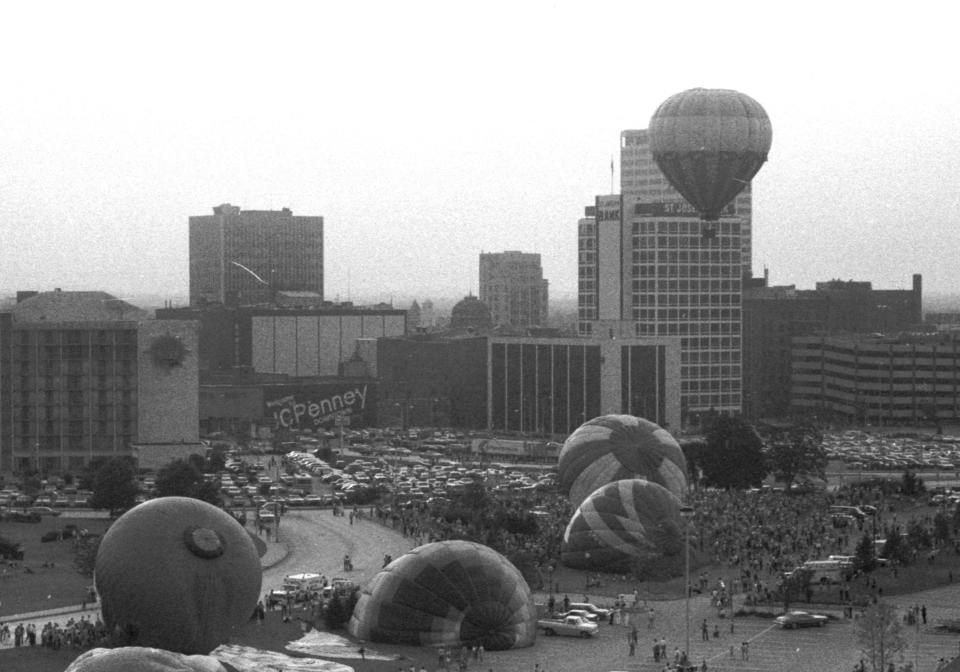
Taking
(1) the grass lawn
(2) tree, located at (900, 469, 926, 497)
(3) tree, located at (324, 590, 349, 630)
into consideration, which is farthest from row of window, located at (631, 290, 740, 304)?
(3) tree, located at (324, 590, 349, 630)

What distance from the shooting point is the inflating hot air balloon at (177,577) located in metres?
28.8

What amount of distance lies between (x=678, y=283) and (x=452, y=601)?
61211 millimetres

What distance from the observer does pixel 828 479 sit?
62281 millimetres

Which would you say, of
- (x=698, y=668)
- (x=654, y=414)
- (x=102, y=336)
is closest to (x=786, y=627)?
(x=698, y=668)

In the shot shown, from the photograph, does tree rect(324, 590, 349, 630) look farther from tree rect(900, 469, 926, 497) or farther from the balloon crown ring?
tree rect(900, 469, 926, 497)

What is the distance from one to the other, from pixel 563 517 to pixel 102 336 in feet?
72.3

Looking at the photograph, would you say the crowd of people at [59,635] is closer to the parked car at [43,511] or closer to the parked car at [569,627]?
the parked car at [569,627]

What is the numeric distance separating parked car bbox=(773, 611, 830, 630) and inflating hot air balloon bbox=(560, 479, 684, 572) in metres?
6.00

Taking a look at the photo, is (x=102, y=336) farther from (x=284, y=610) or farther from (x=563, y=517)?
(x=284, y=610)

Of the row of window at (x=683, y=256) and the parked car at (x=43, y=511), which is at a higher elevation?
the row of window at (x=683, y=256)

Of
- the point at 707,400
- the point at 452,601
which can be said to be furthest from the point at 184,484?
the point at 707,400

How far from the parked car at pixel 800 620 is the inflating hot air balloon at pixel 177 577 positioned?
9602mm

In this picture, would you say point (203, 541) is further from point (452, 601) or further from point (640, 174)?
point (640, 174)

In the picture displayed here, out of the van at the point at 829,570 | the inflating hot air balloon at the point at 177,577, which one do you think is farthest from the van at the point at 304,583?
the van at the point at 829,570
